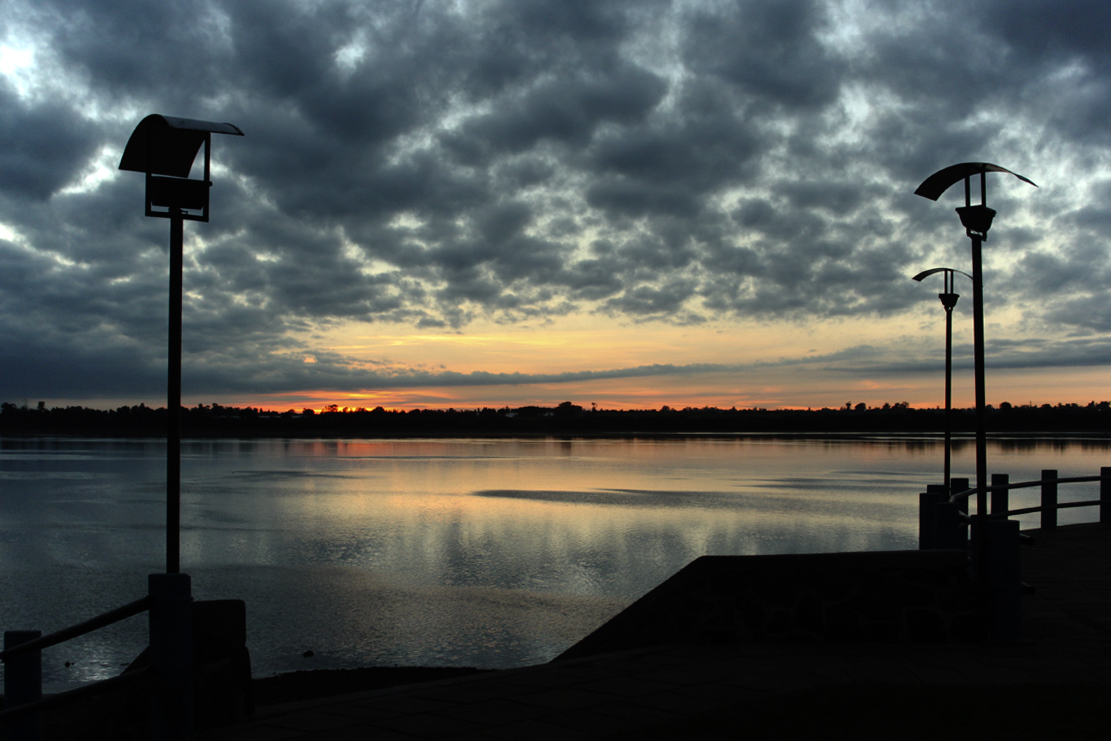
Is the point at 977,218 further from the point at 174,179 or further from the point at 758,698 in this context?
the point at 174,179

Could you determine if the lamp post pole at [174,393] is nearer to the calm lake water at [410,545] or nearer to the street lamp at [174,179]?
the street lamp at [174,179]

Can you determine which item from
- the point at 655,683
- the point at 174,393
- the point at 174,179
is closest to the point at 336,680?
the point at 655,683

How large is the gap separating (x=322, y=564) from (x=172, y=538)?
1098 cm

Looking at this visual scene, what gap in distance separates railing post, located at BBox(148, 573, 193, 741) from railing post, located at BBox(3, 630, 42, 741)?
633mm

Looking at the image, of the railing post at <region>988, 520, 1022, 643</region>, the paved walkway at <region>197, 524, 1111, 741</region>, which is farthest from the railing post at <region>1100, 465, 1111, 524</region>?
the railing post at <region>988, 520, 1022, 643</region>

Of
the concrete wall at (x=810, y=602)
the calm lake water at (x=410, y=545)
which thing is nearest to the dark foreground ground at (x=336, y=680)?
the calm lake water at (x=410, y=545)

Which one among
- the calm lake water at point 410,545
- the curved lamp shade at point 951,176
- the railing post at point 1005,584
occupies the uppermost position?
the curved lamp shade at point 951,176

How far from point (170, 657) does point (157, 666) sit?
0.09 m

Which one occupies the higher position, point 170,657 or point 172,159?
point 172,159

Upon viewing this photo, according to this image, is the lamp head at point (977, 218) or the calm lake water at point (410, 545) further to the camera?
the calm lake water at point (410, 545)

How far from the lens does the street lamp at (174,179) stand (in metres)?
5.79

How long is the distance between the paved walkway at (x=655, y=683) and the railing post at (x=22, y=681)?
101cm

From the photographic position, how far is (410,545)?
18.1 m

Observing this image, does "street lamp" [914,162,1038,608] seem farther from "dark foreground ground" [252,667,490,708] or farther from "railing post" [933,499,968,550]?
"dark foreground ground" [252,667,490,708]
